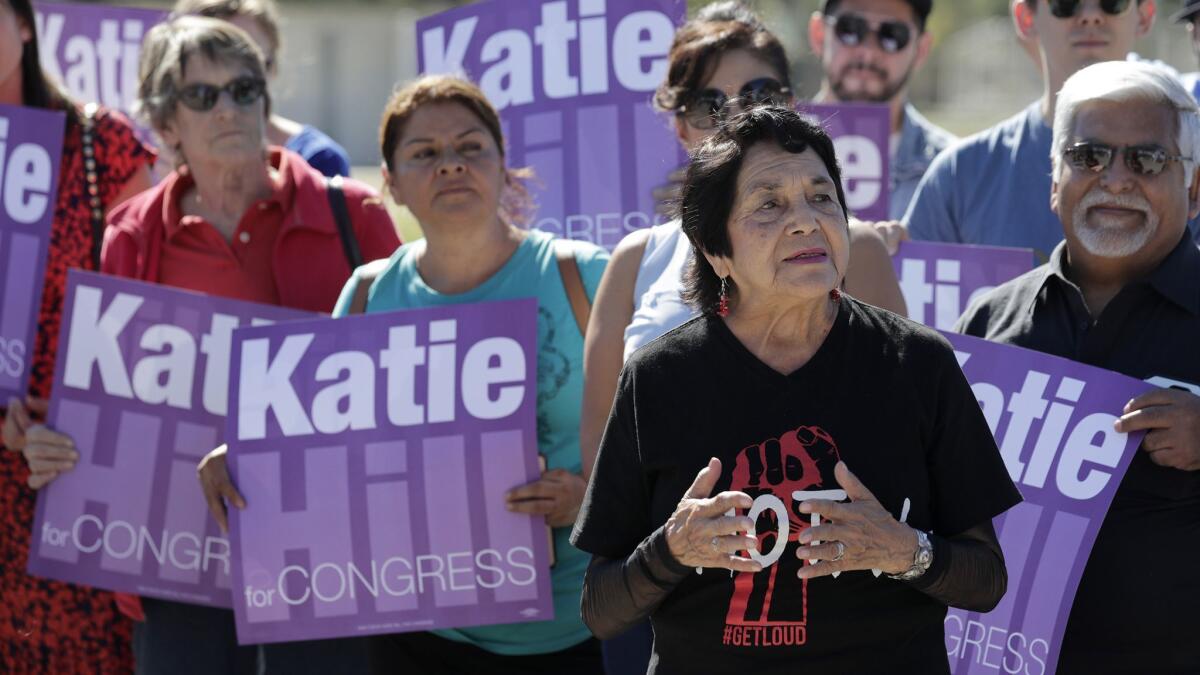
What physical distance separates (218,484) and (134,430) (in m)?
0.47

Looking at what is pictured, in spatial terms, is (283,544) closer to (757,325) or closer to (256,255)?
(256,255)

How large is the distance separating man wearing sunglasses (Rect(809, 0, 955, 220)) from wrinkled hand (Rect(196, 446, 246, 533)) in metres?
2.60

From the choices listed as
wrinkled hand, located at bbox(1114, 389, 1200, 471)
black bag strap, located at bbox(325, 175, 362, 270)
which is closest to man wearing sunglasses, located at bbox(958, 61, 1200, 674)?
wrinkled hand, located at bbox(1114, 389, 1200, 471)

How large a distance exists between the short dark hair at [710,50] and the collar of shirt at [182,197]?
3.89 ft

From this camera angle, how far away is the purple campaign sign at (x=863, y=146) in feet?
16.1

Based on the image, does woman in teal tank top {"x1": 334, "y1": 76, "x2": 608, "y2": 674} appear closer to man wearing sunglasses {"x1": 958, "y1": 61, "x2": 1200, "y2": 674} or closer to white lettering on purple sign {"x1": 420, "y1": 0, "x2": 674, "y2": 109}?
white lettering on purple sign {"x1": 420, "y1": 0, "x2": 674, "y2": 109}

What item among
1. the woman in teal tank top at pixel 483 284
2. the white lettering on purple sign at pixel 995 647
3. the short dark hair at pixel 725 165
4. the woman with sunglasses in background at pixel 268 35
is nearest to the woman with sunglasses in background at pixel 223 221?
the woman in teal tank top at pixel 483 284

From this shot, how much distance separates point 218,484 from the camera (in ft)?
14.0

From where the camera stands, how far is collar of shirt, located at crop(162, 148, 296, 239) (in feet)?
15.4

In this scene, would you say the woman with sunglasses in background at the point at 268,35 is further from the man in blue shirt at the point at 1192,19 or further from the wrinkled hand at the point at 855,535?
the wrinkled hand at the point at 855,535

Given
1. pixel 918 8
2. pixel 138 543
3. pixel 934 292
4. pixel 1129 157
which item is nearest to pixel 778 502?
pixel 1129 157

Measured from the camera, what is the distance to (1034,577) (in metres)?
3.58

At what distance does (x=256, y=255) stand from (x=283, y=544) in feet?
3.12

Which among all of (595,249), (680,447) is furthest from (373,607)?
(680,447)
